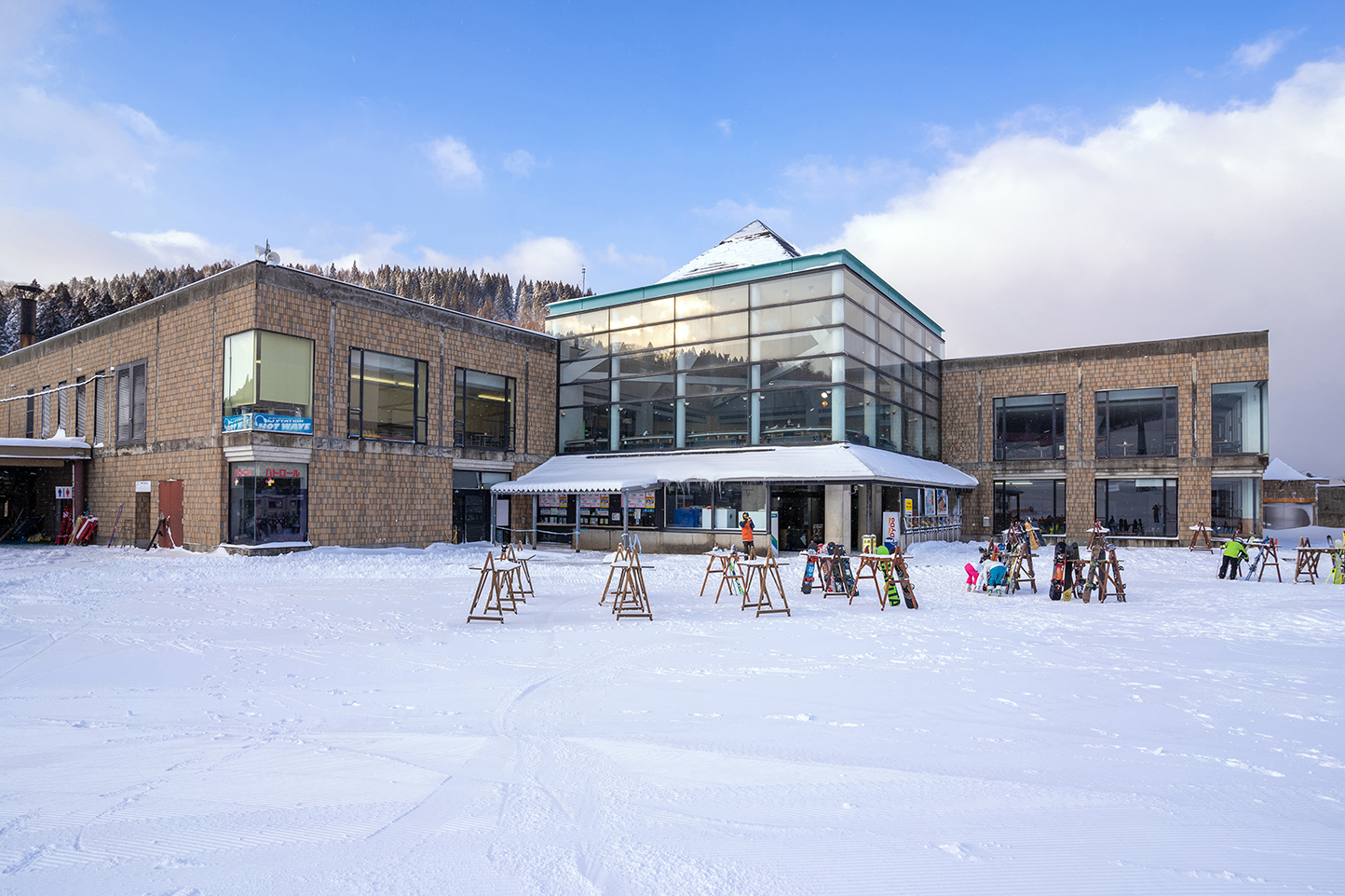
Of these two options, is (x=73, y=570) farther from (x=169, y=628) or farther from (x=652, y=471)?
(x=652, y=471)

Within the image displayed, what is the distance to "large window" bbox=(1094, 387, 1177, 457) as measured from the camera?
27.7 meters

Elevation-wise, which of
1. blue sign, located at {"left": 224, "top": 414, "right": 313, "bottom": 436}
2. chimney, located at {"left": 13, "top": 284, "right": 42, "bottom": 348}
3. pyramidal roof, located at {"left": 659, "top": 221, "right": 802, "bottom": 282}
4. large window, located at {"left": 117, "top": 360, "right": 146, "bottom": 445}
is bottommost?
blue sign, located at {"left": 224, "top": 414, "right": 313, "bottom": 436}

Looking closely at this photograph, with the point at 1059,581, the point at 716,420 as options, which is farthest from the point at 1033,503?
the point at 1059,581

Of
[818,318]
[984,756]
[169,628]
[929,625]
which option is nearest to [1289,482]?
[818,318]

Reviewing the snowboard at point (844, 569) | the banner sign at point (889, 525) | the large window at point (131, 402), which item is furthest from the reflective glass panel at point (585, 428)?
the snowboard at point (844, 569)

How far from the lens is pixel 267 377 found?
2006cm

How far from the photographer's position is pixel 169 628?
9.34 m

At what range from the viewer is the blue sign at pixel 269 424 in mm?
19719

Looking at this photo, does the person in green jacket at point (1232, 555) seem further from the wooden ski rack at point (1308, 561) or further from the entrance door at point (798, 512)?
the entrance door at point (798, 512)

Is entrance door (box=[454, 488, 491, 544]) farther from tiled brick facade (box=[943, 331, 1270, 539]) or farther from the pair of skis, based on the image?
tiled brick facade (box=[943, 331, 1270, 539])

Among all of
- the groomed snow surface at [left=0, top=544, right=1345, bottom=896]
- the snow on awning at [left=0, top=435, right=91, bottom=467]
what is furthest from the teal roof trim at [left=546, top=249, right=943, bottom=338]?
the snow on awning at [left=0, top=435, right=91, bottom=467]

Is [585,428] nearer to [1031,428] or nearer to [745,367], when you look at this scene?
[745,367]

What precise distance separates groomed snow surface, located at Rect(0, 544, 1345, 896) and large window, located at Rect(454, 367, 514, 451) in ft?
49.7

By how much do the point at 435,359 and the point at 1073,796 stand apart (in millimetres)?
22664
